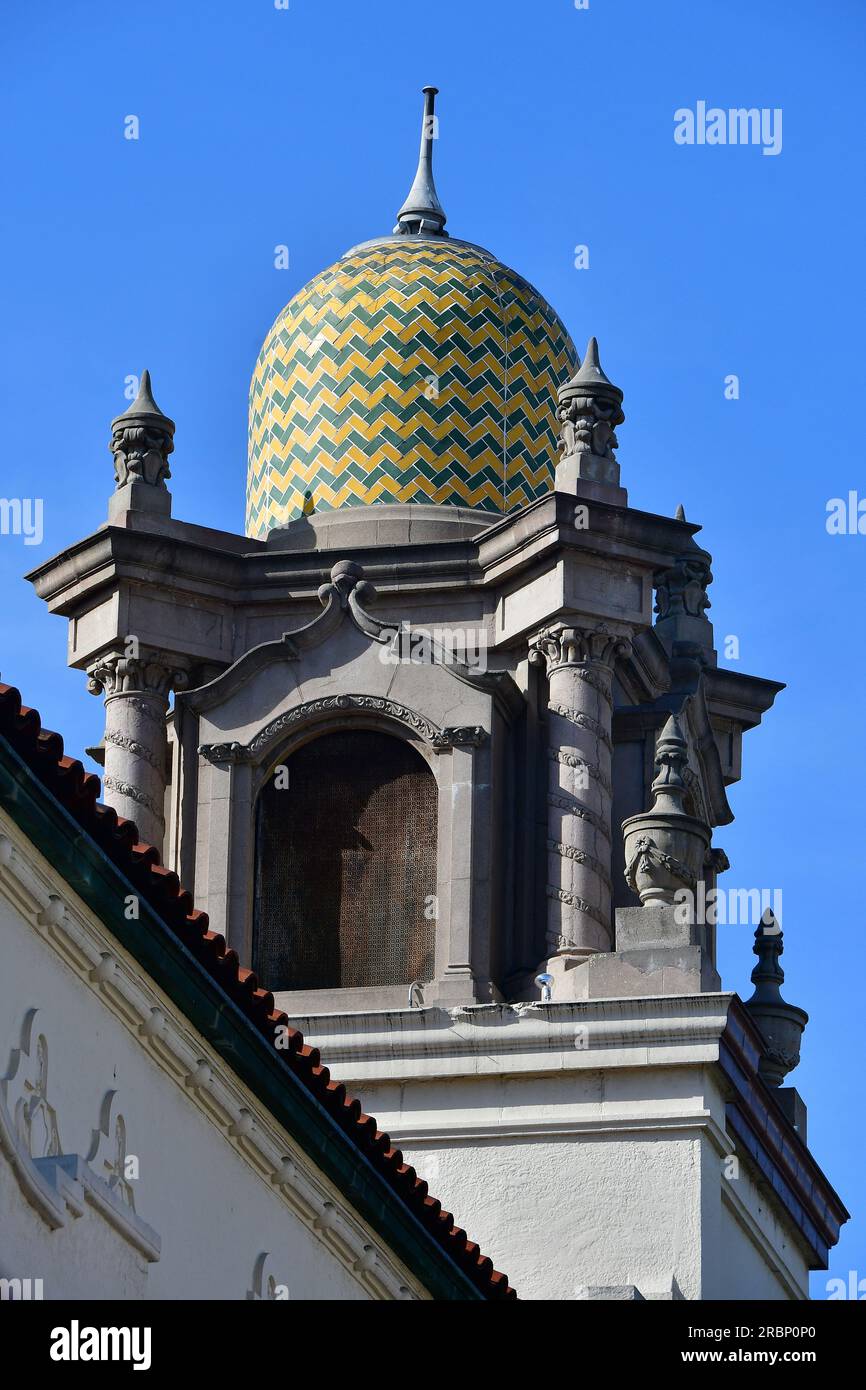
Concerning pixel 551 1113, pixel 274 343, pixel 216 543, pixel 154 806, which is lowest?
pixel 551 1113

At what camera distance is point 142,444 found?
3875 cm

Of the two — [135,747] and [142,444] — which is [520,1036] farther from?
[142,444]

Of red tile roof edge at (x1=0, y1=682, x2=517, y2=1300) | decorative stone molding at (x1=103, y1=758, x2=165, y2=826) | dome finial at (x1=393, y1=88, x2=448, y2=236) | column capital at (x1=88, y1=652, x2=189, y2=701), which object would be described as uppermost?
dome finial at (x1=393, y1=88, x2=448, y2=236)

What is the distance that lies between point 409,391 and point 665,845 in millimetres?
6425

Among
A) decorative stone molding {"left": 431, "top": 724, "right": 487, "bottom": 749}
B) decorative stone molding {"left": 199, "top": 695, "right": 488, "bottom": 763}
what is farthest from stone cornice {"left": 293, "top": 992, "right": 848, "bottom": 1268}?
decorative stone molding {"left": 199, "top": 695, "right": 488, "bottom": 763}

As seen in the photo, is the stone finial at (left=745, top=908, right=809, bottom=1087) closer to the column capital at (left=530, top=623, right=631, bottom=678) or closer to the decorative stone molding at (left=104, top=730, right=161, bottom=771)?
the column capital at (left=530, top=623, right=631, bottom=678)

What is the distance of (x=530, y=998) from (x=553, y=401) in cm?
682

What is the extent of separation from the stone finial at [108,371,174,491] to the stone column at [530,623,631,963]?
3.90 meters

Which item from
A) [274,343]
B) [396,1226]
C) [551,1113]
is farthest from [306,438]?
[396,1226]

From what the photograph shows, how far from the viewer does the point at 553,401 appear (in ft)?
132

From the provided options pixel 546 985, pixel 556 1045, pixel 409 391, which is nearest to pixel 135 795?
pixel 546 985

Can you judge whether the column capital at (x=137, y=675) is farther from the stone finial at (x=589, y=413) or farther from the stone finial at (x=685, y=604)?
the stone finial at (x=685, y=604)

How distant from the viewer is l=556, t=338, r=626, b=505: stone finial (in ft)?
125
